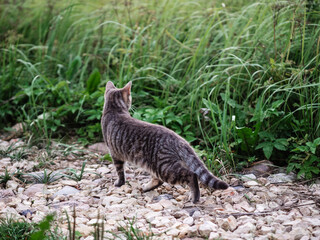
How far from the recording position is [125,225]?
2.64 m

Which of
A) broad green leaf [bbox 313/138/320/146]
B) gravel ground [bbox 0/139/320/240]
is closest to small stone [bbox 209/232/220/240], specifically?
gravel ground [bbox 0/139/320/240]

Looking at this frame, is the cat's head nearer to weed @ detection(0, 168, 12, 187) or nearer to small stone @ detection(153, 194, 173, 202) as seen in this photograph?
small stone @ detection(153, 194, 173, 202)

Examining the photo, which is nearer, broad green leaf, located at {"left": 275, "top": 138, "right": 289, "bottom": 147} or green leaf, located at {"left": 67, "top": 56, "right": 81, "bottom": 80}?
broad green leaf, located at {"left": 275, "top": 138, "right": 289, "bottom": 147}

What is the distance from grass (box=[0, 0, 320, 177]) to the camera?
3646mm

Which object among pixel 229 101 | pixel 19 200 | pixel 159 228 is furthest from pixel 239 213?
pixel 19 200

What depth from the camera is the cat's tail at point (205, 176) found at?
112 inches

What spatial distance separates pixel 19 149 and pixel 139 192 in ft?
5.59

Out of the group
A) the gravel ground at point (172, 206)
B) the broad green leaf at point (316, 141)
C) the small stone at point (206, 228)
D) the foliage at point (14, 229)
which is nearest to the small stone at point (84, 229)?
the gravel ground at point (172, 206)

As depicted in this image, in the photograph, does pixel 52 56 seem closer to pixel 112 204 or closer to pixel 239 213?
pixel 112 204

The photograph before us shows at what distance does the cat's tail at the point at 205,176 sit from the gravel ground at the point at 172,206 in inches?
7.3

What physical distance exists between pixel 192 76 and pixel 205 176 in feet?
5.54

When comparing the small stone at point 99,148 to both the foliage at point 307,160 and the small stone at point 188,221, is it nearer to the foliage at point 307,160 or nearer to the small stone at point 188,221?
the small stone at point 188,221

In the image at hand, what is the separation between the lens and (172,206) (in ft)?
9.85

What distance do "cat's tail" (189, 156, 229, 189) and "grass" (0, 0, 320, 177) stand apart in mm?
485
